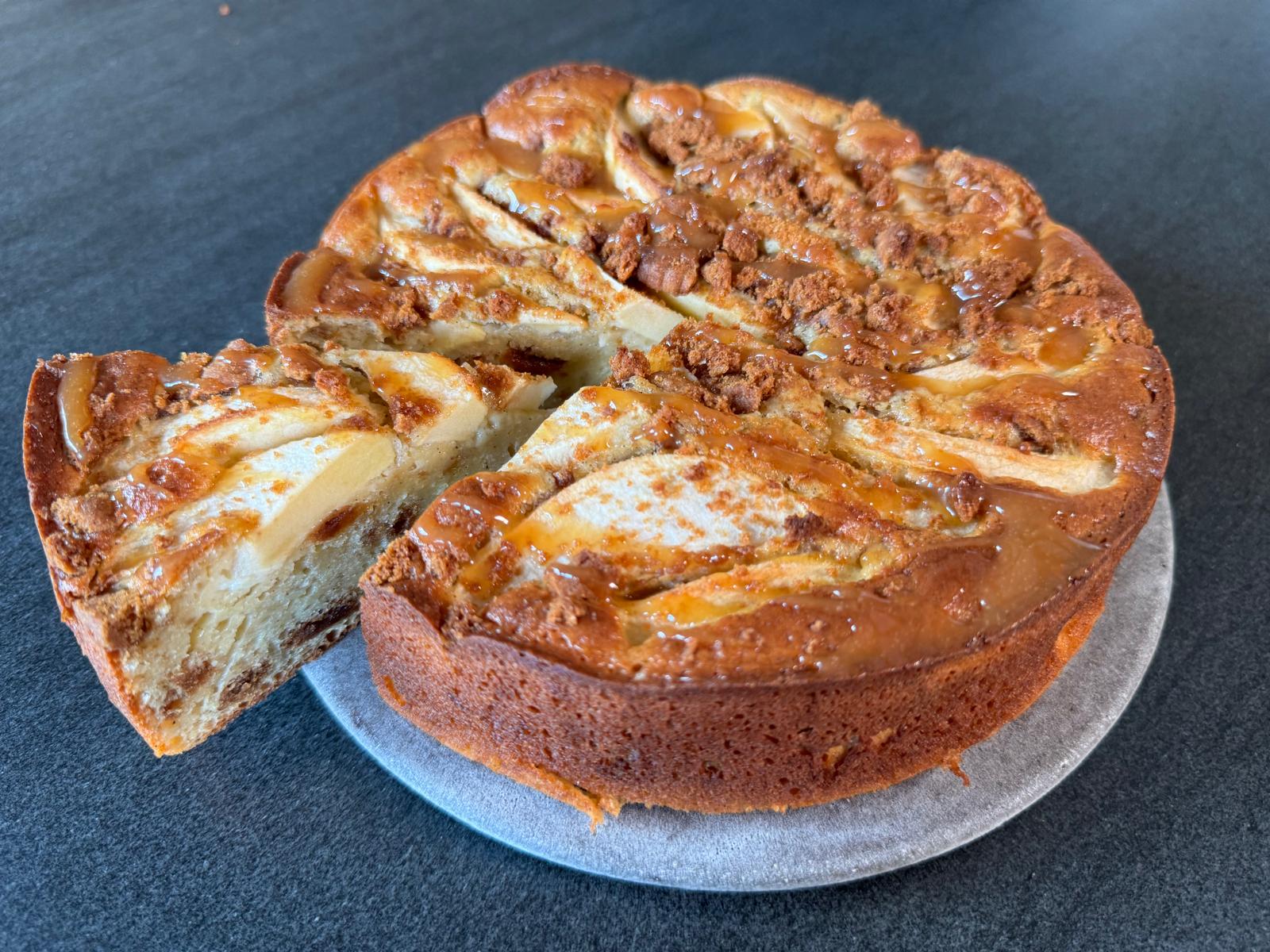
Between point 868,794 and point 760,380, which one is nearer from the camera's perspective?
point 868,794

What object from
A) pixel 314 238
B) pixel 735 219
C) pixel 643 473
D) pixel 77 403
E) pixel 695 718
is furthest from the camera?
pixel 314 238

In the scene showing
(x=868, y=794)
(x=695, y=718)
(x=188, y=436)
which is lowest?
(x=868, y=794)

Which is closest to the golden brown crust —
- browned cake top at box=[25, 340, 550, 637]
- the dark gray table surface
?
the dark gray table surface

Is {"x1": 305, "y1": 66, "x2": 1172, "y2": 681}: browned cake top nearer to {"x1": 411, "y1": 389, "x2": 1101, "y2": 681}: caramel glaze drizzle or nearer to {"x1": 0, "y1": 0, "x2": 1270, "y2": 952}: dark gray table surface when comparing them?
{"x1": 411, "y1": 389, "x2": 1101, "y2": 681}: caramel glaze drizzle

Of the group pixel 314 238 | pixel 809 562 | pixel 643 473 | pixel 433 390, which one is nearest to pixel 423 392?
pixel 433 390

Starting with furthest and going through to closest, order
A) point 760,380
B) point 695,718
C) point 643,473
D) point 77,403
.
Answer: point 760,380 → point 77,403 → point 643,473 → point 695,718

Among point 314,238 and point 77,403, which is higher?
point 77,403

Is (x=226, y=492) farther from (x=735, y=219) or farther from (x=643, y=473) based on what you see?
(x=735, y=219)
